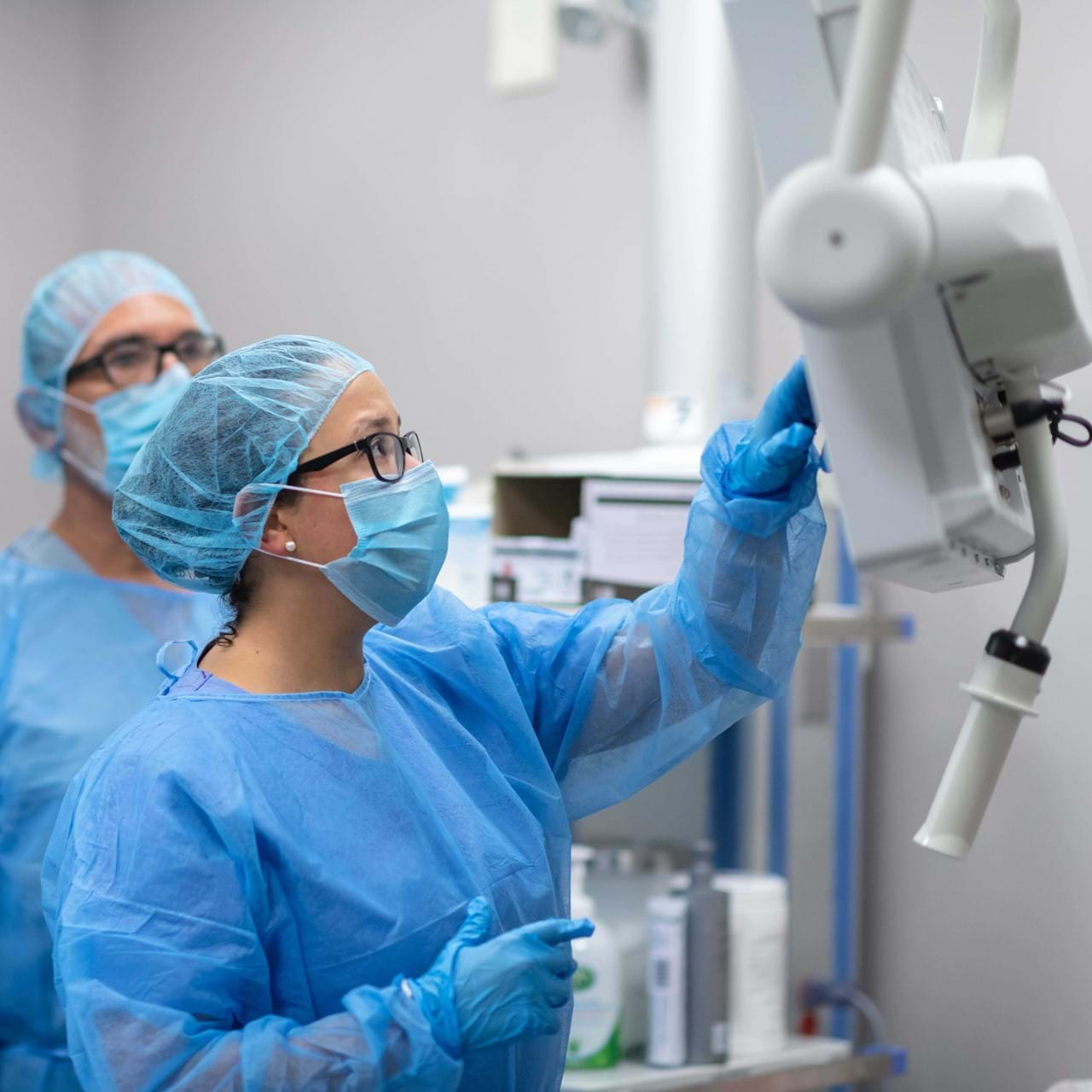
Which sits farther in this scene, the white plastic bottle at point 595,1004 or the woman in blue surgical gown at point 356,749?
the white plastic bottle at point 595,1004

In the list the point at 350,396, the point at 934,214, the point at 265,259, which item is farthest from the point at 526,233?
the point at 934,214

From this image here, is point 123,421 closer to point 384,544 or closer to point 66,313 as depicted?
point 66,313

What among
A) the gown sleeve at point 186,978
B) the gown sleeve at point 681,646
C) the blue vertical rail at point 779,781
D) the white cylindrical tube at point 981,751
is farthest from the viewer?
the blue vertical rail at point 779,781

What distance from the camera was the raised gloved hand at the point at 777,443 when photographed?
1.04 meters

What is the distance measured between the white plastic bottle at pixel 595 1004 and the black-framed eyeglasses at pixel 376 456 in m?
0.83

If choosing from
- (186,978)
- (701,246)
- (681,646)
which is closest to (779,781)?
(701,246)

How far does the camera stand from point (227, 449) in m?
1.19

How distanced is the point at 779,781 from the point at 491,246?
1116 millimetres

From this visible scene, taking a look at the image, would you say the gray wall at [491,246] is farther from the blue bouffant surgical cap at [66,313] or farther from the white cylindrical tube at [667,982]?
the blue bouffant surgical cap at [66,313]

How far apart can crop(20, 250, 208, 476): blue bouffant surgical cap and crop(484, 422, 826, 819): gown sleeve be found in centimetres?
82

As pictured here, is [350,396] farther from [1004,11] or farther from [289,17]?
[289,17]

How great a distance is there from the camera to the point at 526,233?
2.62 meters

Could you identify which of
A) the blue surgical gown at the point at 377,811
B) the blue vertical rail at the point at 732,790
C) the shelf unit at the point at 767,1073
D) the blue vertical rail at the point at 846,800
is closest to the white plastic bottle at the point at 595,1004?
the shelf unit at the point at 767,1073

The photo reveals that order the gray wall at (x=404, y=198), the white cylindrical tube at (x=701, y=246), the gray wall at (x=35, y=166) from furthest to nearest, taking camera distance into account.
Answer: the gray wall at (x=35, y=166) → the gray wall at (x=404, y=198) → the white cylindrical tube at (x=701, y=246)
